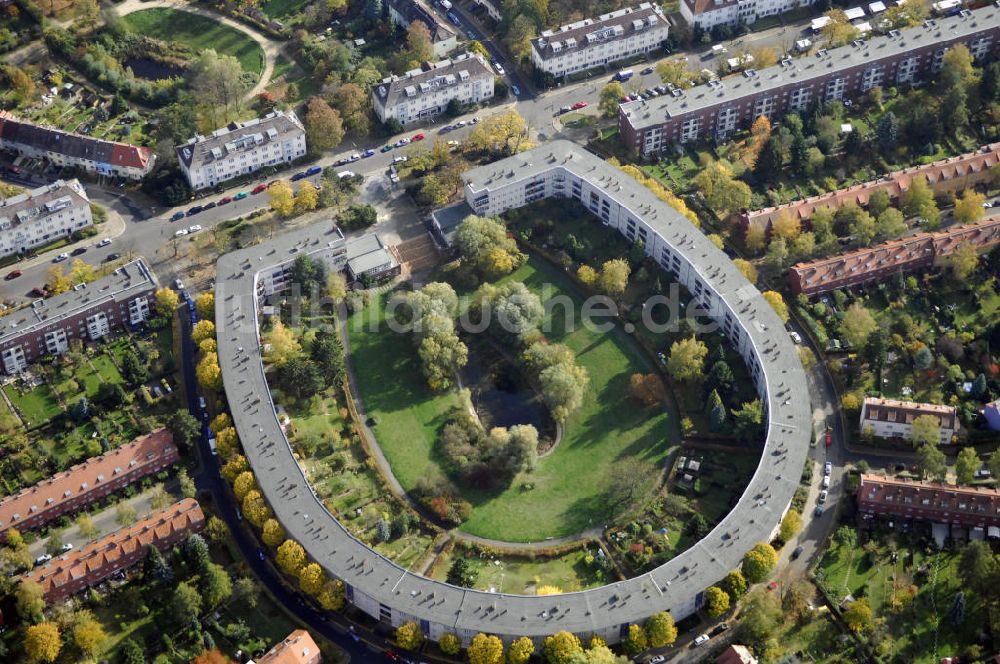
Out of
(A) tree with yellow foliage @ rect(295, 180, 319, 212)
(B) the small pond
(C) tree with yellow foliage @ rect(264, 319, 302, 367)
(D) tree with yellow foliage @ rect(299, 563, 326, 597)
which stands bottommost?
(D) tree with yellow foliage @ rect(299, 563, 326, 597)

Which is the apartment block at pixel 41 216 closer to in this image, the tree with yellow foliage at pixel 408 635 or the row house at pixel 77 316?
the row house at pixel 77 316

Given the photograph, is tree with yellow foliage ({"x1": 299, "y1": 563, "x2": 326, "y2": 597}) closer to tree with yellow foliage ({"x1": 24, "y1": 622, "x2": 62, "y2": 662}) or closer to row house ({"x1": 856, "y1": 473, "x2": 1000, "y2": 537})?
tree with yellow foliage ({"x1": 24, "y1": 622, "x2": 62, "y2": 662})

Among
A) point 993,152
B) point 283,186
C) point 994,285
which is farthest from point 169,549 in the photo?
point 993,152

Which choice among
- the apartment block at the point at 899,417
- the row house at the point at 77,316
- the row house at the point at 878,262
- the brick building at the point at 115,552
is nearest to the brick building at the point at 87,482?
the brick building at the point at 115,552

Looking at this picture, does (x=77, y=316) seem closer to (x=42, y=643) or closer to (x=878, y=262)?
(x=42, y=643)

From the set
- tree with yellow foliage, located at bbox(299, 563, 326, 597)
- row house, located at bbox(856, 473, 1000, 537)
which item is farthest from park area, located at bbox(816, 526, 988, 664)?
tree with yellow foliage, located at bbox(299, 563, 326, 597)
